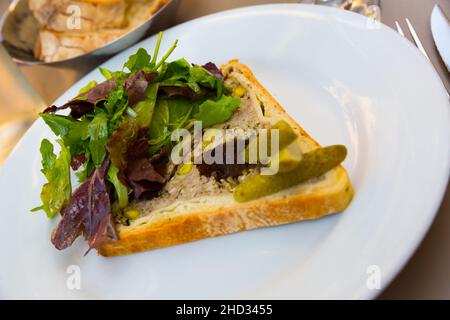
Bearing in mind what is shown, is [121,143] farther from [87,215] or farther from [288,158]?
[288,158]

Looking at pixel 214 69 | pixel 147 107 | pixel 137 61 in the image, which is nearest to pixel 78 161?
pixel 147 107

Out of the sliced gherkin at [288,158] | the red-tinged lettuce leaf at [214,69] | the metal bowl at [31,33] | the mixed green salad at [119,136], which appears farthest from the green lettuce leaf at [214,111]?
the metal bowl at [31,33]

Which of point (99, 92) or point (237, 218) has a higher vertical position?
point (99, 92)

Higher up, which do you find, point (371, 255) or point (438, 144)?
point (438, 144)

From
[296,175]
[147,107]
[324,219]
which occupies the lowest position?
Answer: [324,219]
